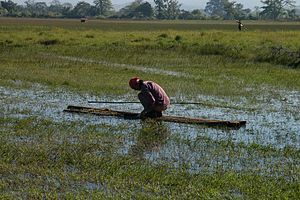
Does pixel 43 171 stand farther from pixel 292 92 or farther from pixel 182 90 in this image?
pixel 292 92

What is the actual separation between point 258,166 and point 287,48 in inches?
658

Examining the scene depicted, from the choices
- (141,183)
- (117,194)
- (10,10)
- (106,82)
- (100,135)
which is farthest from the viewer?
(10,10)

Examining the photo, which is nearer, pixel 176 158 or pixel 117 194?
pixel 117 194

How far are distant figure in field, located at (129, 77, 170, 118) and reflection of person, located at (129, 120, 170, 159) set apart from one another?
0.23m

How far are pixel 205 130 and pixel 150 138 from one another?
1192 mm

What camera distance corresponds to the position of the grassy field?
6703 mm

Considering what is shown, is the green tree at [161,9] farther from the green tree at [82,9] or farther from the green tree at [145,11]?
the green tree at [82,9]

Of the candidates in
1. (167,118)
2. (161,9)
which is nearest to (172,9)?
(161,9)

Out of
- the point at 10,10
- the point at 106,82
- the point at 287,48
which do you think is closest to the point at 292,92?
the point at 106,82

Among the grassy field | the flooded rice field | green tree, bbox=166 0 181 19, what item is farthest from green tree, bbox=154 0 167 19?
the flooded rice field

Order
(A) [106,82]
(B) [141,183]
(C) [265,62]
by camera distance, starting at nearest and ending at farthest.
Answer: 1. (B) [141,183]
2. (A) [106,82]
3. (C) [265,62]

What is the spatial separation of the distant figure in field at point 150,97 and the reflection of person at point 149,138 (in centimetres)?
23

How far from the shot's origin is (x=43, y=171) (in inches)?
285

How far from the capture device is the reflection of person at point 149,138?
28.4 ft
